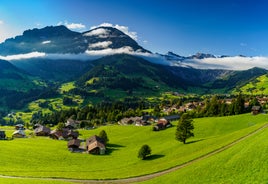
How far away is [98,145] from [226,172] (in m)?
67.4

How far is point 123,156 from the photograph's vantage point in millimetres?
93125

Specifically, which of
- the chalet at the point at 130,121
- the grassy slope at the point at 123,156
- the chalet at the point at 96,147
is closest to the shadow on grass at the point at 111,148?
the grassy slope at the point at 123,156

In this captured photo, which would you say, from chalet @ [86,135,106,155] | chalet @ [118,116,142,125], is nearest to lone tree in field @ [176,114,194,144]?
chalet @ [86,135,106,155]

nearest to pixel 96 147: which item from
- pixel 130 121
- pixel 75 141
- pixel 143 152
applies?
pixel 75 141

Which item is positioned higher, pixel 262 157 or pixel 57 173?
pixel 262 157

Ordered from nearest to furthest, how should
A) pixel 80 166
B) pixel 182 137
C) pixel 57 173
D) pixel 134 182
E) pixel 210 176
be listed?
pixel 210 176 < pixel 134 182 < pixel 57 173 < pixel 80 166 < pixel 182 137

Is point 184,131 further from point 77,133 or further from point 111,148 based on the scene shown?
point 77,133

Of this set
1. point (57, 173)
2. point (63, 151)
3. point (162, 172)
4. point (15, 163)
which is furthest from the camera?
point (63, 151)

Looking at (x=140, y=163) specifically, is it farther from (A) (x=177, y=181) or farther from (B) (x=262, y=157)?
(B) (x=262, y=157)

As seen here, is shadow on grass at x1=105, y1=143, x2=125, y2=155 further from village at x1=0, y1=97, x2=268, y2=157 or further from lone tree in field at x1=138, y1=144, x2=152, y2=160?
lone tree in field at x1=138, y1=144, x2=152, y2=160

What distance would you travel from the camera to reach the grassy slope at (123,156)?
68.6 m

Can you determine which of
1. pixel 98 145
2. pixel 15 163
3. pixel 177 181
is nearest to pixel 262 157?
pixel 177 181

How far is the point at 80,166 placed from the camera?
8225 centimetres

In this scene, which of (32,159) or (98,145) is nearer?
(32,159)
